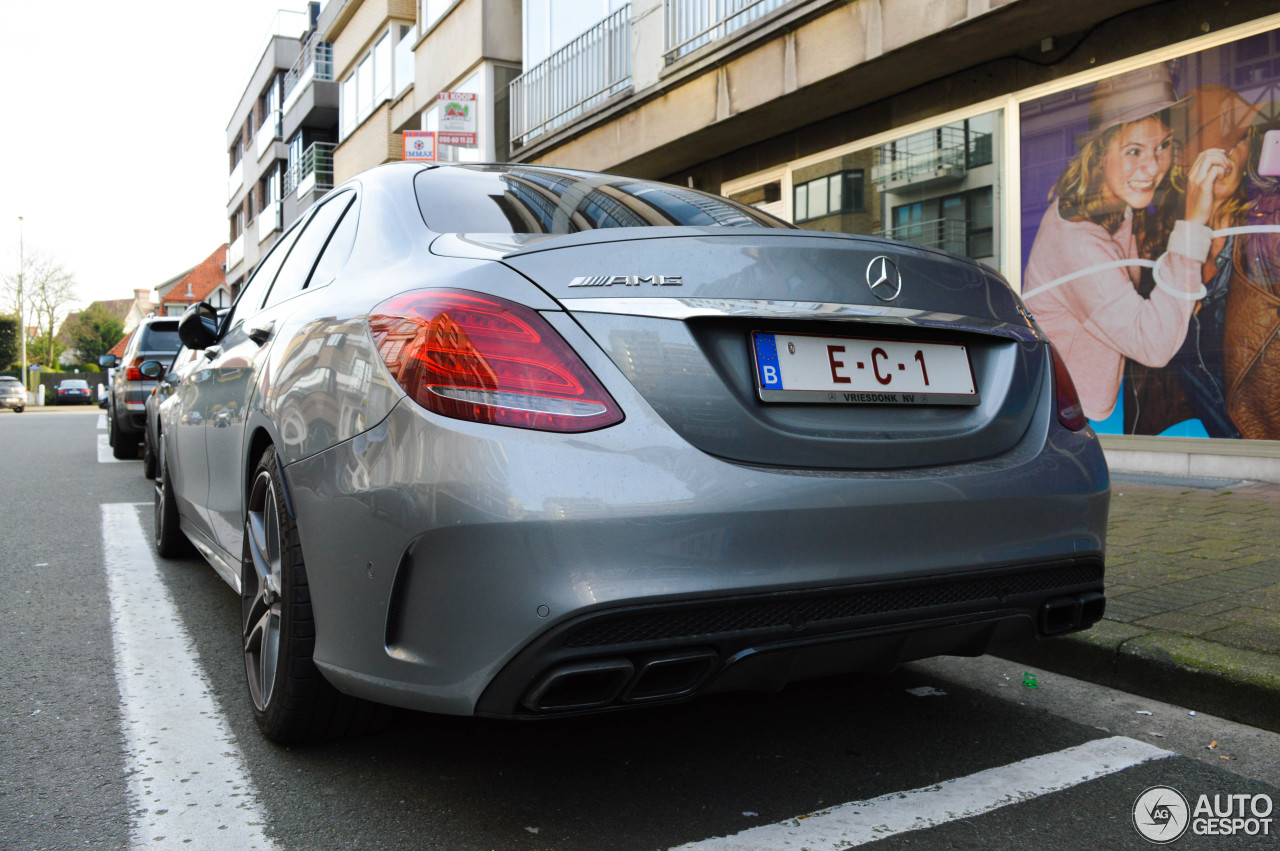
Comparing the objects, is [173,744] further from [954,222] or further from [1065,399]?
[954,222]

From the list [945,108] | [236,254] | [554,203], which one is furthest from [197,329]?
[236,254]

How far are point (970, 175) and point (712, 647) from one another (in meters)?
8.35

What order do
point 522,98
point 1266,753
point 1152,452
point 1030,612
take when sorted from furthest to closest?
point 522,98, point 1152,452, point 1266,753, point 1030,612

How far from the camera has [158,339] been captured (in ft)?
43.0

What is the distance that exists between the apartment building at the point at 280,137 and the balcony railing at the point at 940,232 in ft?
66.4

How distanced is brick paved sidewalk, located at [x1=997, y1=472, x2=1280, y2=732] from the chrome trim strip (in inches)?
51.3

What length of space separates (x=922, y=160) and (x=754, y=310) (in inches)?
331

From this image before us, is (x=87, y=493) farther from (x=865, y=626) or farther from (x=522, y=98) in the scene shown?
(x=522, y=98)

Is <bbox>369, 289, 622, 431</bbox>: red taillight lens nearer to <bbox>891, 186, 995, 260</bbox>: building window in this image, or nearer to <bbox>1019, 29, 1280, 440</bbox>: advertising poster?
<bbox>1019, 29, 1280, 440</bbox>: advertising poster

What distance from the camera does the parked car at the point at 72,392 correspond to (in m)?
66.9

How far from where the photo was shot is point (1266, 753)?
9.20 feet

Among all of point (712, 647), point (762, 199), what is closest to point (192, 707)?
point (712, 647)

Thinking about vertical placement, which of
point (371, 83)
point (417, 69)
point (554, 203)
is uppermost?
point (371, 83)

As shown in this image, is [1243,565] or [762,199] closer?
[1243,565]
